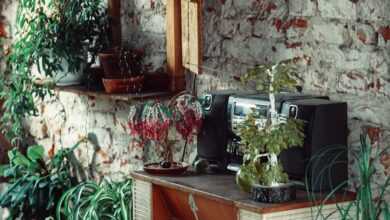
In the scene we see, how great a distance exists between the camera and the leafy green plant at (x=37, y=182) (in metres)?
6.07

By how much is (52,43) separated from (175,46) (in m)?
0.94

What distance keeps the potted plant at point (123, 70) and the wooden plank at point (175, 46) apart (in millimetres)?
244

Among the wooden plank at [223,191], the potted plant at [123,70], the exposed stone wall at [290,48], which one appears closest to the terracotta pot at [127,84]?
the potted plant at [123,70]

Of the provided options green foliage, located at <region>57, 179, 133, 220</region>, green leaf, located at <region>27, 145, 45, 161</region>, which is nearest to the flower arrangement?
green foliage, located at <region>57, 179, 133, 220</region>

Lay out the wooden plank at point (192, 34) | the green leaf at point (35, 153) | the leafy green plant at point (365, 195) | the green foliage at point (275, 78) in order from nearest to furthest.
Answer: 1. the leafy green plant at point (365, 195)
2. the green foliage at point (275, 78)
3. the wooden plank at point (192, 34)
4. the green leaf at point (35, 153)

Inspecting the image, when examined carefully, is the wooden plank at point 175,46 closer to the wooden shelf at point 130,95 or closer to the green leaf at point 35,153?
the wooden shelf at point 130,95

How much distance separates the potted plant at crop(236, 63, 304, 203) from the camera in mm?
3877

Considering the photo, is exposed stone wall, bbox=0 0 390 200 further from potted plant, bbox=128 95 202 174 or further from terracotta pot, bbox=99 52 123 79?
potted plant, bbox=128 95 202 174

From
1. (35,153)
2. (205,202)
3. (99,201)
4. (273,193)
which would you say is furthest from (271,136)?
(35,153)

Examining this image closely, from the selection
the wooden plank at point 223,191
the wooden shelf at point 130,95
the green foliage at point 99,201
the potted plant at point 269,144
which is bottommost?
the green foliage at point 99,201

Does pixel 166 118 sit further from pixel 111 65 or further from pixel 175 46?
pixel 111 65

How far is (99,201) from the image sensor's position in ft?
17.8

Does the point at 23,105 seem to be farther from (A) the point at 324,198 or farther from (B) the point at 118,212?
(A) the point at 324,198

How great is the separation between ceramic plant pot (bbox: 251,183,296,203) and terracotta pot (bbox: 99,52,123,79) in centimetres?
177
